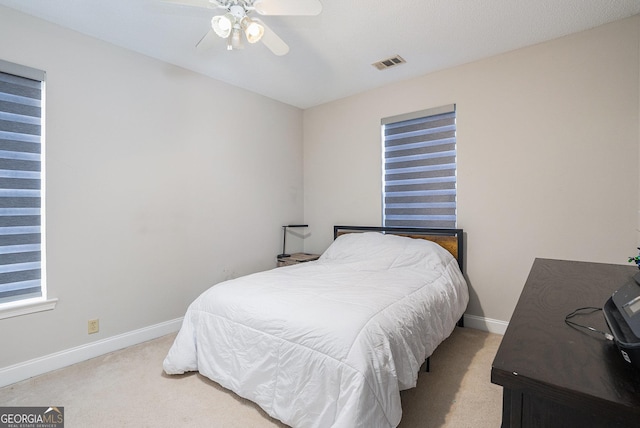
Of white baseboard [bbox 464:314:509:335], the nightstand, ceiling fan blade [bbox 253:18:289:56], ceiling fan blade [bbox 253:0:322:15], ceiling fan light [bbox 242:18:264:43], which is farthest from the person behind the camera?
the nightstand

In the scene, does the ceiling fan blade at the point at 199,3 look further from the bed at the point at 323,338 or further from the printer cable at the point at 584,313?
the printer cable at the point at 584,313

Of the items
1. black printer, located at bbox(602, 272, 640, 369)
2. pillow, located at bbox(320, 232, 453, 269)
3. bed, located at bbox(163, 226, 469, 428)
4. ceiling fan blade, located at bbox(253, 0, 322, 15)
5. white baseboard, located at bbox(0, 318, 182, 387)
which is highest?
ceiling fan blade, located at bbox(253, 0, 322, 15)

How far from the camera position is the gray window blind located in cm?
210

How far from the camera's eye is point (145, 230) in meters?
2.73

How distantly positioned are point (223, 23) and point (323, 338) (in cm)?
181

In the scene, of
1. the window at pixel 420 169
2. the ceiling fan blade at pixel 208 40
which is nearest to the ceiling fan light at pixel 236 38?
the ceiling fan blade at pixel 208 40

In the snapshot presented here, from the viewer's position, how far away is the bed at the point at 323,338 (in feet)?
4.53

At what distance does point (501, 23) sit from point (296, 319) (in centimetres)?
257

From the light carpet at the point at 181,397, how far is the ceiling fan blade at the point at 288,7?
2.30m

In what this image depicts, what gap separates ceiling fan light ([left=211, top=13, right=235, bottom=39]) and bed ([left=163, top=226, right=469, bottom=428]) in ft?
5.28

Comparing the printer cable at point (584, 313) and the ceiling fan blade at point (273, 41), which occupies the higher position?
the ceiling fan blade at point (273, 41)

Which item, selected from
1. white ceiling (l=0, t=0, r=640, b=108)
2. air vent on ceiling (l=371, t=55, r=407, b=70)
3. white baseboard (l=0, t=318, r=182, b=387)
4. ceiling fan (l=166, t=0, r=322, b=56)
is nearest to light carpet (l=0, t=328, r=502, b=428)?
white baseboard (l=0, t=318, r=182, b=387)

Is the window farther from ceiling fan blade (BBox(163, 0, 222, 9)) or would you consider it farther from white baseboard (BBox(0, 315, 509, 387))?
ceiling fan blade (BBox(163, 0, 222, 9))

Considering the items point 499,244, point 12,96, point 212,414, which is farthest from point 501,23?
point 12,96
